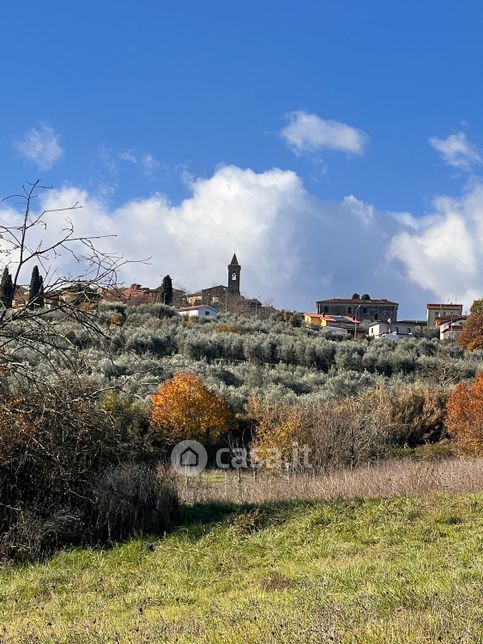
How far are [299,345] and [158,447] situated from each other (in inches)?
884

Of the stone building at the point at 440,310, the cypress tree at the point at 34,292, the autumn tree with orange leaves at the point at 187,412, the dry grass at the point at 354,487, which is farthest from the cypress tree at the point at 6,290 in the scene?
the stone building at the point at 440,310

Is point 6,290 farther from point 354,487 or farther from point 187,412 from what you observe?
point 187,412

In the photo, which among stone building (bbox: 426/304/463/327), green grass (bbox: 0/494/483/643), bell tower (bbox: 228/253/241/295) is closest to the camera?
green grass (bbox: 0/494/483/643)

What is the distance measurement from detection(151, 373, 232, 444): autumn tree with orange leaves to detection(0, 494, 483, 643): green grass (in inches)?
685

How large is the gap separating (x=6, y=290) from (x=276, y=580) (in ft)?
13.0

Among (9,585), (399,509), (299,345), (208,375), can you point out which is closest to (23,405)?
(9,585)

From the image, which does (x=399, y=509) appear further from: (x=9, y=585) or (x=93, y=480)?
Answer: (x=9, y=585)

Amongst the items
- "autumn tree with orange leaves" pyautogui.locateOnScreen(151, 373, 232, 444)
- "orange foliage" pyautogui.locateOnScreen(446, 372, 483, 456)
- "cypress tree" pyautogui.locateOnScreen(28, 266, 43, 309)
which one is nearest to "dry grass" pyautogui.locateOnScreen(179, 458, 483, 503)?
"cypress tree" pyautogui.locateOnScreen(28, 266, 43, 309)

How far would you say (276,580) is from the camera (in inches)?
256

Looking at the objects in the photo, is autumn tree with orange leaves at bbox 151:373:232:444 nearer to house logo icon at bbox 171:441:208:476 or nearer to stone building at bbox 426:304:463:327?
house logo icon at bbox 171:441:208:476

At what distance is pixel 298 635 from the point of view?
160 inches

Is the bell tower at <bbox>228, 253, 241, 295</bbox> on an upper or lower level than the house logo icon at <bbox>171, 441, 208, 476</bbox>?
upper

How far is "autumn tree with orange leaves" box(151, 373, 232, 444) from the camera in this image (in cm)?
2742

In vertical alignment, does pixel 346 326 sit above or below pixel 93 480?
above
